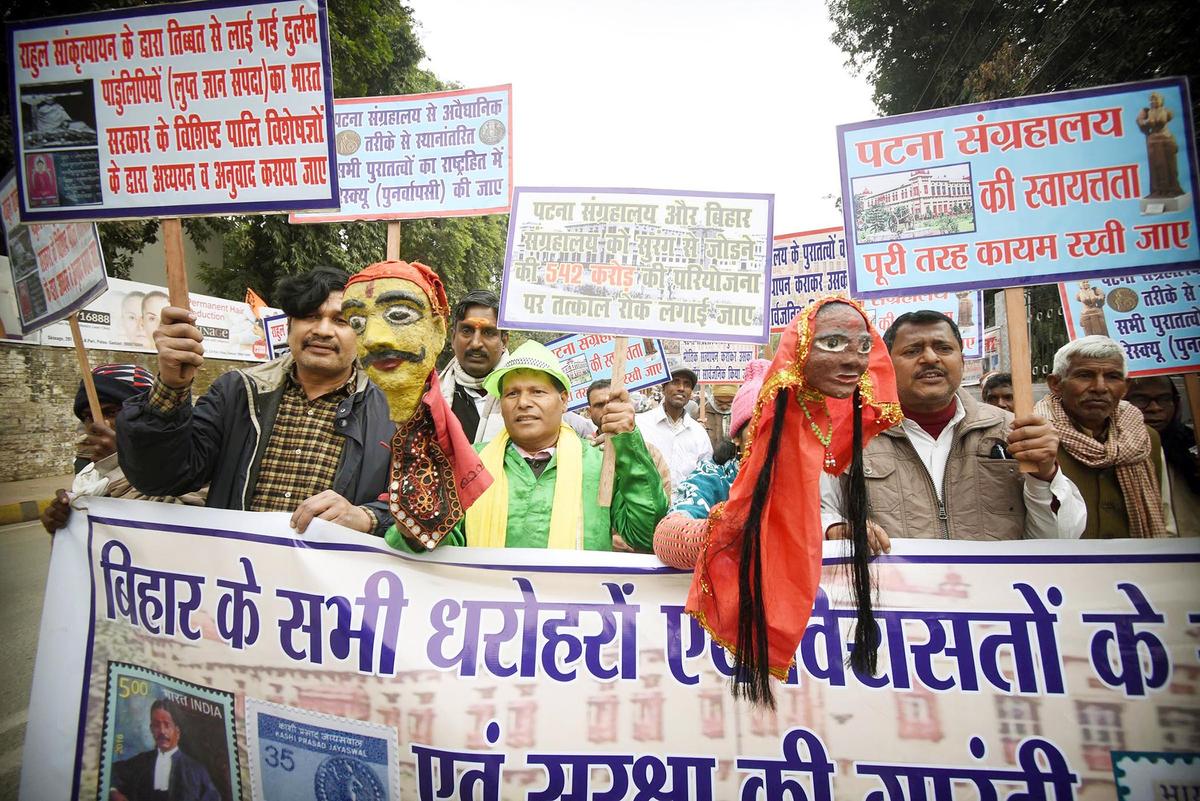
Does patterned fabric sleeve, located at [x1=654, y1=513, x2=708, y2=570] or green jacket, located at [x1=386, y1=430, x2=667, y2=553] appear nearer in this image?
patterned fabric sleeve, located at [x1=654, y1=513, x2=708, y2=570]

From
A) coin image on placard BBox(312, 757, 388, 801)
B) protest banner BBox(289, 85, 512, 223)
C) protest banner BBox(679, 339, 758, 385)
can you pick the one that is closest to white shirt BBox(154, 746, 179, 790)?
coin image on placard BBox(312, 757, 388, 801)

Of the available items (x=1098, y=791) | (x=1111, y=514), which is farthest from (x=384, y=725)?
(x=1111, y=514)

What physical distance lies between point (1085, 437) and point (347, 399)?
9.51 ft

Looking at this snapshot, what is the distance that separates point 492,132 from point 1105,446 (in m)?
3.01

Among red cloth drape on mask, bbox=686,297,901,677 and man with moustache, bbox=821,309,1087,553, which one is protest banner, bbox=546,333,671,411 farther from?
red cloth drape on mask, bbox=686,297,901,677

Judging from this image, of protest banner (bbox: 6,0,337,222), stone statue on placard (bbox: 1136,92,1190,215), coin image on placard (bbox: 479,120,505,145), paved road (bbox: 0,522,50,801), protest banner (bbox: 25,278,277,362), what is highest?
protest banner (bbox: 25,278,277,362)

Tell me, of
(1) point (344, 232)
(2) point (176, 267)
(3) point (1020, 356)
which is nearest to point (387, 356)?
(2) point (176, 267)

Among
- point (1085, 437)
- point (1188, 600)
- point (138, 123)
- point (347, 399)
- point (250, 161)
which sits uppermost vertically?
point (138, 123)

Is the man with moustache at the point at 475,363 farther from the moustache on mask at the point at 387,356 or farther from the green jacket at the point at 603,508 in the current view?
the moustache on mask at the point at 387,356

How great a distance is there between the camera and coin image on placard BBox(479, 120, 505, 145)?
3105 millimetres

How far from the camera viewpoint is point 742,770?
1.65 meters

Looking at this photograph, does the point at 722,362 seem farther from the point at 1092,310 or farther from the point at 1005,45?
the point at 1005,45

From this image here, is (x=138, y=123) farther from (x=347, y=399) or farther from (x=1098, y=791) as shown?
(x=1098, y=791)

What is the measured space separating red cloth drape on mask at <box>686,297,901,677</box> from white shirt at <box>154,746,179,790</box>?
5.45ft
